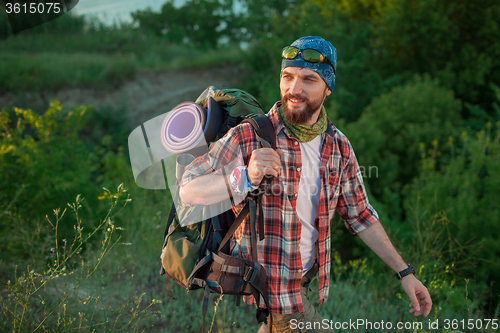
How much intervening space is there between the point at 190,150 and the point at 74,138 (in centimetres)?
390

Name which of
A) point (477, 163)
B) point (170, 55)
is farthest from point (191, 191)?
point (170, 55)

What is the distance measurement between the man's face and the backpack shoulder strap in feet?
0.48

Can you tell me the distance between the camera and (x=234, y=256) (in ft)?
5.72

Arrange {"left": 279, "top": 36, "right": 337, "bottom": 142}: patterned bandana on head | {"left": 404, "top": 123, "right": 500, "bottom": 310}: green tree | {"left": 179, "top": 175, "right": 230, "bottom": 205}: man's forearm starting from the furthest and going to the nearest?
{"left": 404, "top": 123, "right": 500, "bottom": 310}: green tree < {"left": 279, "top": 36, "right": 337, "bottom": 142}: patterned bandana on head < {"left": 179, "top": 175, "right": 230, "bottom": 205}: man's forearm

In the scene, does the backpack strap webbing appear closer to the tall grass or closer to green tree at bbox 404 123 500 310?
the tall grass

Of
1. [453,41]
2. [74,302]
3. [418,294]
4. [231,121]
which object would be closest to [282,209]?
[231,121]

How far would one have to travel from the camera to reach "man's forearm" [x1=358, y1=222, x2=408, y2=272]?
195 cm

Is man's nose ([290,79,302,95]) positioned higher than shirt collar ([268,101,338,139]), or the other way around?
man's nose ([290,79,302,95])

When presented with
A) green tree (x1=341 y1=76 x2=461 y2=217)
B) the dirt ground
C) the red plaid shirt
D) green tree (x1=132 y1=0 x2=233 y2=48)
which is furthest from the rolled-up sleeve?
green tree (x1=132 y1=0 x2=233 y2=48)

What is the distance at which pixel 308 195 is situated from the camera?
1904 millimetres

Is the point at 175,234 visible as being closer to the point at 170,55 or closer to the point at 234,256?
the point at 234,256

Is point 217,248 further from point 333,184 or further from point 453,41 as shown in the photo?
point 453,41

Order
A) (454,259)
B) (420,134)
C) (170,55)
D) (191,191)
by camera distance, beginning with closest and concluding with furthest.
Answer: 1. (191,191)
2. (454,259)
3. (420,134)
4. (170,55)

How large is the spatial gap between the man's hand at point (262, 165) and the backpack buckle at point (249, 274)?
0.49 m
